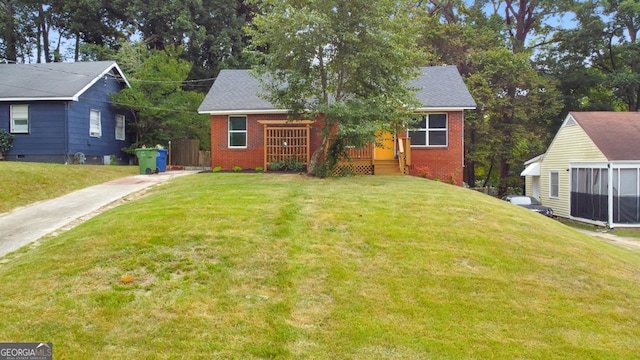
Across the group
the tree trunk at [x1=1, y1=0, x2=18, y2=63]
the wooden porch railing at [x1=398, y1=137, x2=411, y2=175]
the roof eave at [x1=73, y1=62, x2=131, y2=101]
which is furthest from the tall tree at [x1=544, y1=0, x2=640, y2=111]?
the tree trunk at [x1=1, y1=0, x2=18, y2=63]

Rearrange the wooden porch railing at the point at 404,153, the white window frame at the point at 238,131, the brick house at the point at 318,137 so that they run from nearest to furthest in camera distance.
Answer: the wooden porch railing at the point at 404,153
the brick house at the point at 318,137
the white window frame at the point at 238,131

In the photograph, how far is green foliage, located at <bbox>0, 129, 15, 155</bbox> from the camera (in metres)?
18.9

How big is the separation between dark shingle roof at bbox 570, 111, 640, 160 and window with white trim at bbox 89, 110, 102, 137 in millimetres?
23253

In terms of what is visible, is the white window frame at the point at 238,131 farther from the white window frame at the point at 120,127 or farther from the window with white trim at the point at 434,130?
the white window frame at the point at 120,127

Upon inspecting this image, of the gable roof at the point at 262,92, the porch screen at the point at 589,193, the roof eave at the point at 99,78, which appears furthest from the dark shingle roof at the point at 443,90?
the roof eave at the point at 99,78

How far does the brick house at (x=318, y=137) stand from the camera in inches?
677

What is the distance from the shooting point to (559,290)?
17.0 feet

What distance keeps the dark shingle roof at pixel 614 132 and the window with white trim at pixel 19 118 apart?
25547 mm

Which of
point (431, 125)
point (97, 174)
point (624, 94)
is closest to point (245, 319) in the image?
point (97, 174)

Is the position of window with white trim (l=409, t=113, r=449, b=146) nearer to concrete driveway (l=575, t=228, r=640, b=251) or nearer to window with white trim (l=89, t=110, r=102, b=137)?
concrete driveway (l=575, t=228, r=640, b=251)

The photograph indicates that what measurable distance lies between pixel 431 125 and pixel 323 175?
269 inches

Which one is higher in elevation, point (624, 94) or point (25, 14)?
point (25, 14)

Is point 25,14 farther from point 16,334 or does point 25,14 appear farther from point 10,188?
point 16,334

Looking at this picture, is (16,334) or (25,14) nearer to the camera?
(16,334)
